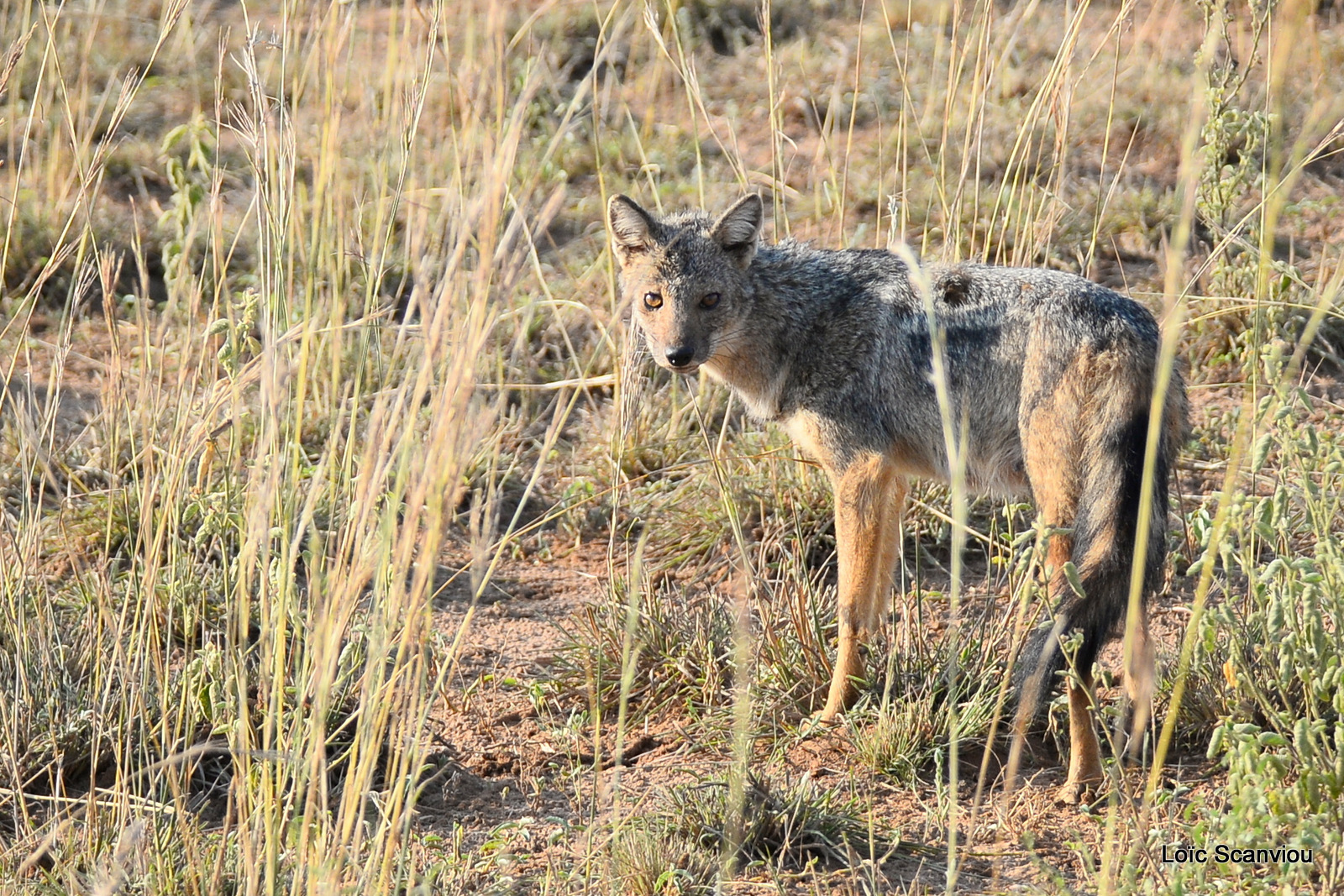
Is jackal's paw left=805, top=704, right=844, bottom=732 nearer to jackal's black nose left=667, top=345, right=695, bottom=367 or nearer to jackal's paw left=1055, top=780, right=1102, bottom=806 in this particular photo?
jackal's paw left=1055, top=780, right=1102, bottom=806

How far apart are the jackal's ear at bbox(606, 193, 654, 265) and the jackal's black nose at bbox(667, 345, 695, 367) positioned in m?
0.53

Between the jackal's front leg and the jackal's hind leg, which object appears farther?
the jackal's front leg

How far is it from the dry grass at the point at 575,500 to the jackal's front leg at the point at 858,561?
121mm

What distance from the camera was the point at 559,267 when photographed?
7.21 meters

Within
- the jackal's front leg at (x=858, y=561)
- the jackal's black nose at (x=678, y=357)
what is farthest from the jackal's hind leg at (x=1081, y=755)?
the jackal's black nose at (x=678, y=357)

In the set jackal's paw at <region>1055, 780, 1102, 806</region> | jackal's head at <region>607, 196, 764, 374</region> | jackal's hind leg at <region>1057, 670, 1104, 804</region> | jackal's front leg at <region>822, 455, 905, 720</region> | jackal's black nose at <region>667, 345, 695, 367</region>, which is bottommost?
jackal's paw at <region>1055, 780, 1102, 806</region>

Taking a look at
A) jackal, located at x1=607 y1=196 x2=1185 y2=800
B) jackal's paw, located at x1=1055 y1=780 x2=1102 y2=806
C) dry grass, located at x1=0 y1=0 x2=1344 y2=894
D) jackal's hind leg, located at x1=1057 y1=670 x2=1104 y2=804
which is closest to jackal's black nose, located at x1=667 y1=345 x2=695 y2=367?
jackal, located at x1=607 y1=196 x2=1185 y2=800

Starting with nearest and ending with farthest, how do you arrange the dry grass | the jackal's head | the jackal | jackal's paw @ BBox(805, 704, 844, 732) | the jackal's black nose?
the dry grass → the jackal → jackal's paw @ BBox(805, 704, 844, 732) → the jackal's black nose → the jackal's head

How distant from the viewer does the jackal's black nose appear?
4.64m

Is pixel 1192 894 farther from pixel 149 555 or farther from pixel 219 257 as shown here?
pixel 219 257

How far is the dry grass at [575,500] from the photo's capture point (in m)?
2.66

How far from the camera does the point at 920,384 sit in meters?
4.61

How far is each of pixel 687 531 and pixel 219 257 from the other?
7.63 feet

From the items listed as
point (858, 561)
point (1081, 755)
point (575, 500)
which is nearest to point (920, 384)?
point (858, 561)
